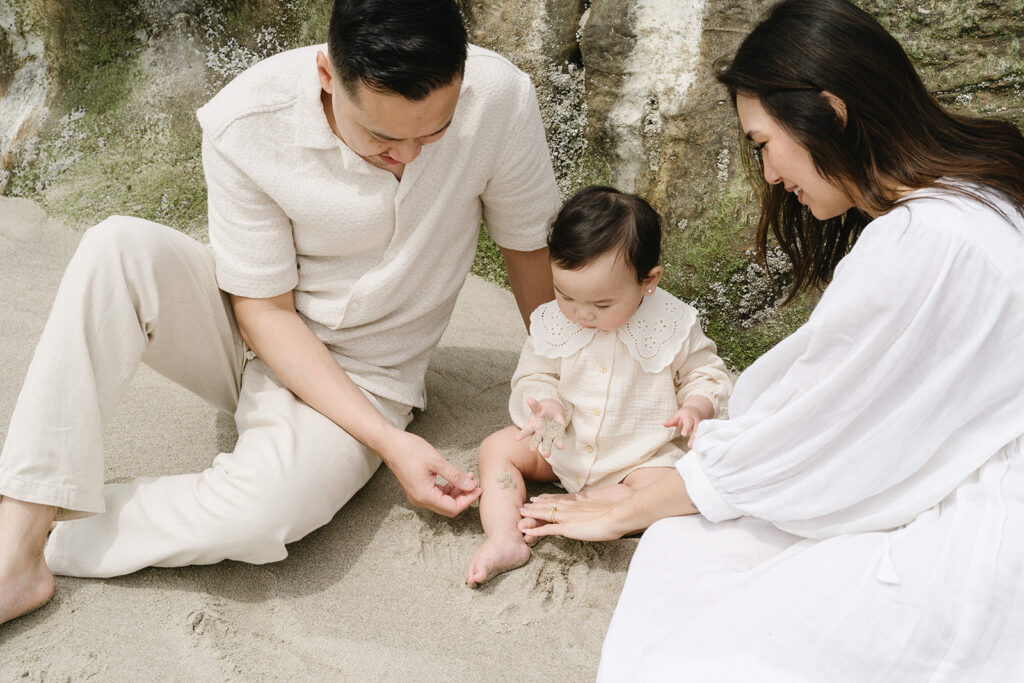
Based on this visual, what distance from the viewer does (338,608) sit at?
6.85 feet

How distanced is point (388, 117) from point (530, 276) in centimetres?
79

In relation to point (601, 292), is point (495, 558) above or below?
below

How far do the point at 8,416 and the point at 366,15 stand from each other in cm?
163

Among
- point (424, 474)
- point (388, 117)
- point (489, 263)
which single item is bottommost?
point (489, 263)

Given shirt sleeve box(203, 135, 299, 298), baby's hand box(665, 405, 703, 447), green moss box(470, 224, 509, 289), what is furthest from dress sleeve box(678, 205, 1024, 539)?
green moss box(470, 224, 509, 289)

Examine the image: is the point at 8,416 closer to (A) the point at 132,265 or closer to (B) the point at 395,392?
(A) the point at 132,265

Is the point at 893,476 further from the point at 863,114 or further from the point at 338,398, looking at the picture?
the point at 338,398

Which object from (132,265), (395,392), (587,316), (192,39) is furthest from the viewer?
(192,39)

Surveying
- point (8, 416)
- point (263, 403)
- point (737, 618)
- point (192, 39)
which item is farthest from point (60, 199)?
point (737, 618)

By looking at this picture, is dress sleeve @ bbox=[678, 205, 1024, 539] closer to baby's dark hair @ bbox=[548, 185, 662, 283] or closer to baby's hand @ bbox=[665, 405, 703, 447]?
baby's hand @ bbox=[665, 405, 703, 447]

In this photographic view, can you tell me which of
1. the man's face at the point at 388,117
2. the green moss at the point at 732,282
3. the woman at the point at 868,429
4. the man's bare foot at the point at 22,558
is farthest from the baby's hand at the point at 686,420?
the man's bare foot at the point at 22,558

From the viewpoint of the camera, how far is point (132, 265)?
6.72 feet

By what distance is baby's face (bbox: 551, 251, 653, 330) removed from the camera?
2.11m

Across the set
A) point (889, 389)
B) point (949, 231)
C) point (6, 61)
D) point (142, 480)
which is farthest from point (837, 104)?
point (6, 61)
